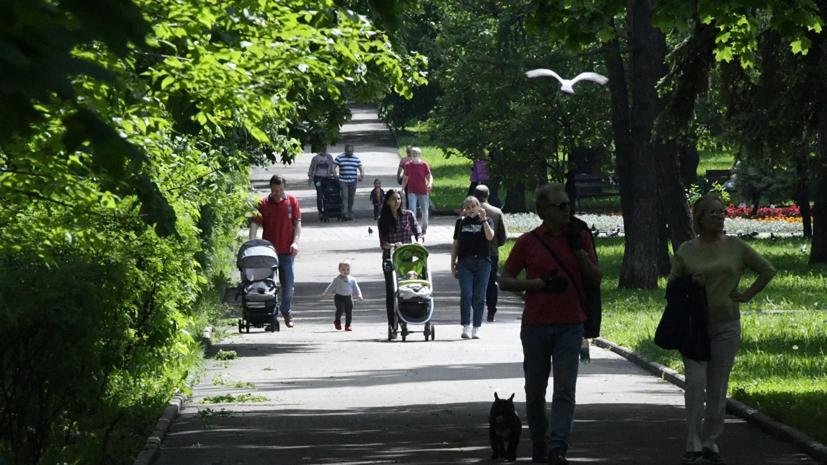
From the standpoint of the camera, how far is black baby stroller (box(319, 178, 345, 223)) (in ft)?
122

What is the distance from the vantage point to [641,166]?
2298 cm

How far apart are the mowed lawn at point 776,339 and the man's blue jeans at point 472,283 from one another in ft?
5.46

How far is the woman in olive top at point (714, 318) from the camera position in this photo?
30.1 feet

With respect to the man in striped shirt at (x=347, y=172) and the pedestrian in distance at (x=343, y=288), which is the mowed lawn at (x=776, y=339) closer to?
the pedestrian in distance at (x=343, y=288)

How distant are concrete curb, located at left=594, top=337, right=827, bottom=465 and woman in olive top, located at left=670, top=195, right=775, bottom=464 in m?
0.75

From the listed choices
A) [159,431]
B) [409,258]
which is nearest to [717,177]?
[409,258]

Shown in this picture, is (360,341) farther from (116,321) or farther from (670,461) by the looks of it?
(670,461)

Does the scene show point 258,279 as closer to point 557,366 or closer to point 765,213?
point 557,366

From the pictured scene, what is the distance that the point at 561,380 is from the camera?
29.6 feet

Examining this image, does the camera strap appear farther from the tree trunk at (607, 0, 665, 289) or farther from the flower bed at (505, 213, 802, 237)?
the flower bed at (505, 213, 802, 237)

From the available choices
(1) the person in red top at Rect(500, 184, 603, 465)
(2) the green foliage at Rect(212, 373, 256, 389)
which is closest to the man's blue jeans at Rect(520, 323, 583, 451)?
(1) the person in red top at Rect(500, 184, 603, 465)

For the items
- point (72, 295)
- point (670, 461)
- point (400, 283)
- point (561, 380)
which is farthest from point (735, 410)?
point (400, 283)

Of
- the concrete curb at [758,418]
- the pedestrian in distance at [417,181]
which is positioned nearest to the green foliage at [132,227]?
the concrete curb at [758,418]

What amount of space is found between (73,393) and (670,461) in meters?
4.42
